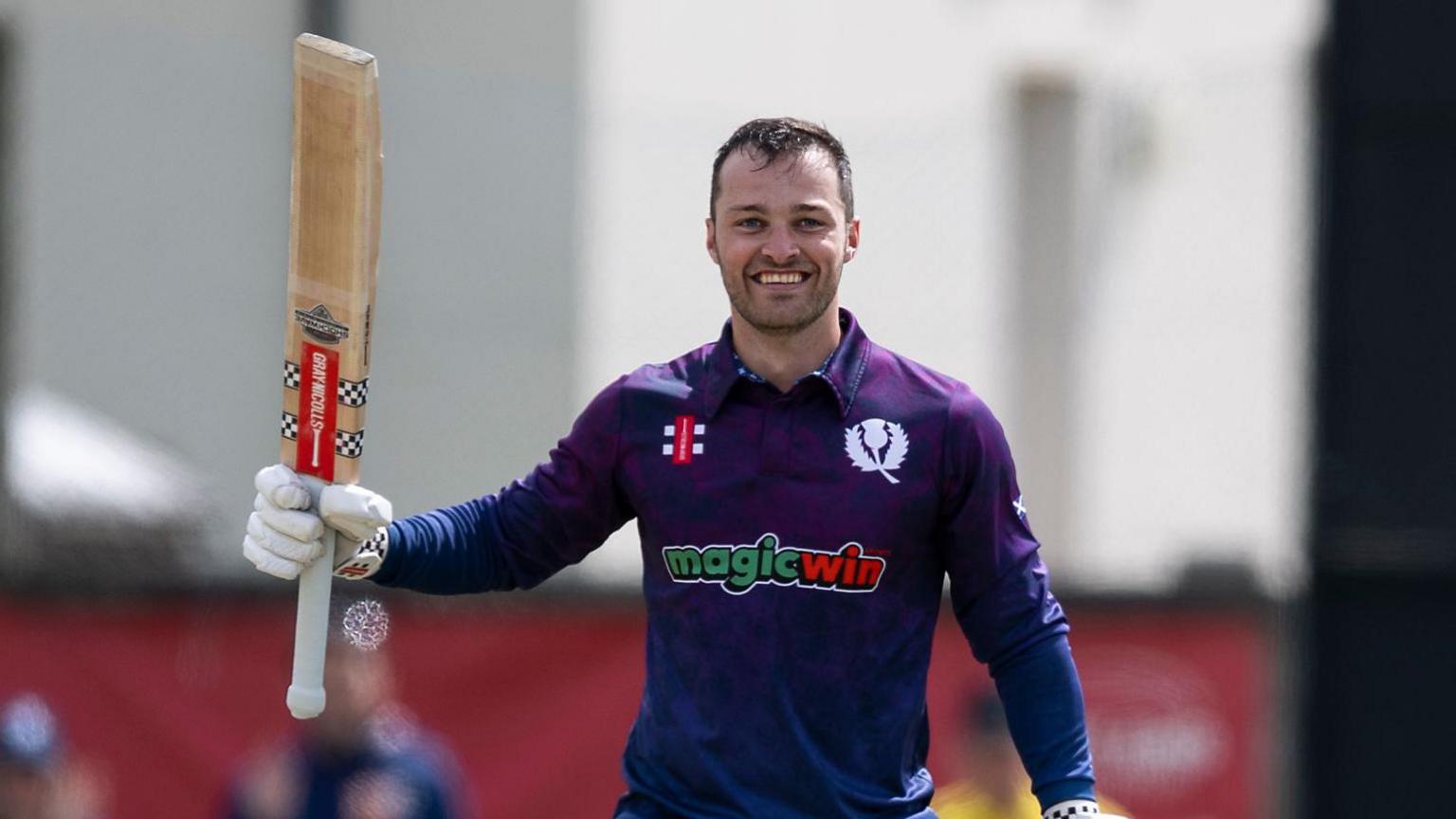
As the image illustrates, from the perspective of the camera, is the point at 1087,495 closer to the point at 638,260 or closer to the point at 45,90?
the point at 638,260

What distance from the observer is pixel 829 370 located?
4.29 m

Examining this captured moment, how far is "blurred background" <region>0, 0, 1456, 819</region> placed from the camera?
273 inches

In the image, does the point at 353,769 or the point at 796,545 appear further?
the point at 353,769

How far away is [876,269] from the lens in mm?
10688

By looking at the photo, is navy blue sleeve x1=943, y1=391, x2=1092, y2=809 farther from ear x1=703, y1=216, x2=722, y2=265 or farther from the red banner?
the red banner

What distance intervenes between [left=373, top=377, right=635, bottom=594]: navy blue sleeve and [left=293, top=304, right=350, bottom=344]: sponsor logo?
36 cm

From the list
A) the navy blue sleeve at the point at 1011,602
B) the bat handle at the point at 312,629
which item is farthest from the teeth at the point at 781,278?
the bat handle at the point at 312,629

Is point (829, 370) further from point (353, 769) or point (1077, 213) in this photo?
point (1077, 213)

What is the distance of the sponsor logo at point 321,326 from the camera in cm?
425

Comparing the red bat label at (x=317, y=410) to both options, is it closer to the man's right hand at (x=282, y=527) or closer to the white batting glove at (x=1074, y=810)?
the man's right hand at (x=282, y=527)

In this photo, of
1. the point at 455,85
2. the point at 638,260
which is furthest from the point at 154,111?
the point at 638,260

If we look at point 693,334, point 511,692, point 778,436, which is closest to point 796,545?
point 778,436

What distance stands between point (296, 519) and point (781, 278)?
94 cm

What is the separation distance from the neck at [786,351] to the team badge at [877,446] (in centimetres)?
15
